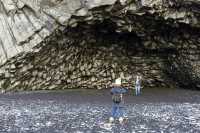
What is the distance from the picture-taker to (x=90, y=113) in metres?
21.2

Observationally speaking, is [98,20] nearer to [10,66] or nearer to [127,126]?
[10,66]

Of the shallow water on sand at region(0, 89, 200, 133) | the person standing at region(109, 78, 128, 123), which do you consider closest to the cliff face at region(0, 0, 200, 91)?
the shallow water on sand at region(0, 89, 200, 133)

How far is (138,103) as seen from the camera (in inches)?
1008

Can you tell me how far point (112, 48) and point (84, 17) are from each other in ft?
18.9

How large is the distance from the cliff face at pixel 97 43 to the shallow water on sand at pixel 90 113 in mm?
2752

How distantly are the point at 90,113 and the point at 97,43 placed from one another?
12745 mm

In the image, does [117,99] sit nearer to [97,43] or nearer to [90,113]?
[90,113]

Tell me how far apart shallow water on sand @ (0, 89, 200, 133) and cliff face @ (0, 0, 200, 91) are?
275 cm

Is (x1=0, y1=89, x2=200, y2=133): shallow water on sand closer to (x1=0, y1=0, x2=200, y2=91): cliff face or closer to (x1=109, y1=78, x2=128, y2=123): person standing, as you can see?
(x1=109, y1=78, x2=128, y2=123): person standing

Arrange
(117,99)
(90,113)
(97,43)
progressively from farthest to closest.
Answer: (97,43) → (90,113) → (117,99)

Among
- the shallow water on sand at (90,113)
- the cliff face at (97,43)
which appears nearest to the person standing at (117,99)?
the shallow water on sand at (90,113)

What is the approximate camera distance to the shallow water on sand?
1811 cm

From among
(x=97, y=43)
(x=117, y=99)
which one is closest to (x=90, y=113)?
(x=117, y=99)

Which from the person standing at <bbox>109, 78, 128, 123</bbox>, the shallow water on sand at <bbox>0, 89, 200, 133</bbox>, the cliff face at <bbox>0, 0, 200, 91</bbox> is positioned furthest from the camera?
the cliff face at <bbox>0, 0, 200, 91</bbox>
